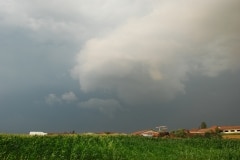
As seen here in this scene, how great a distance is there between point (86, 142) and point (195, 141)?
20522mm

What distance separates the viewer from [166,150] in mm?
46562

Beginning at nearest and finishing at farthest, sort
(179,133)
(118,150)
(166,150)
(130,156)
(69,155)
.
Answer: (69,155) → (130,156) → (118,150) → (166,150) → (179,133)

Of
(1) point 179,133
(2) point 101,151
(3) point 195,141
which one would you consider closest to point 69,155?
(2) point 101,151

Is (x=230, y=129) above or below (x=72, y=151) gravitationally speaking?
above

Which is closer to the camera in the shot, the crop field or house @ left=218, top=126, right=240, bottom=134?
the crop field

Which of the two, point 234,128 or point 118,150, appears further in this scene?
point 234,128

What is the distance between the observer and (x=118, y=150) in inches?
1674

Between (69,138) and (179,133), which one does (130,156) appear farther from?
(179,133)

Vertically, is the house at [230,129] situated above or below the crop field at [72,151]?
above

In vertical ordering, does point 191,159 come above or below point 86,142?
below

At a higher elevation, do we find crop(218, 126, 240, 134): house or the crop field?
crop(218, 126, 240, 134): house

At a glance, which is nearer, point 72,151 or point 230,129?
point 72,151

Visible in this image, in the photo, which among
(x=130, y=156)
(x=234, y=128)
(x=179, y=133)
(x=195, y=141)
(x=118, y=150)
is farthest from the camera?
(x=234, y=128)

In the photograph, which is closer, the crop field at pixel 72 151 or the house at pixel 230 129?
the crop field at pixel 72 151
